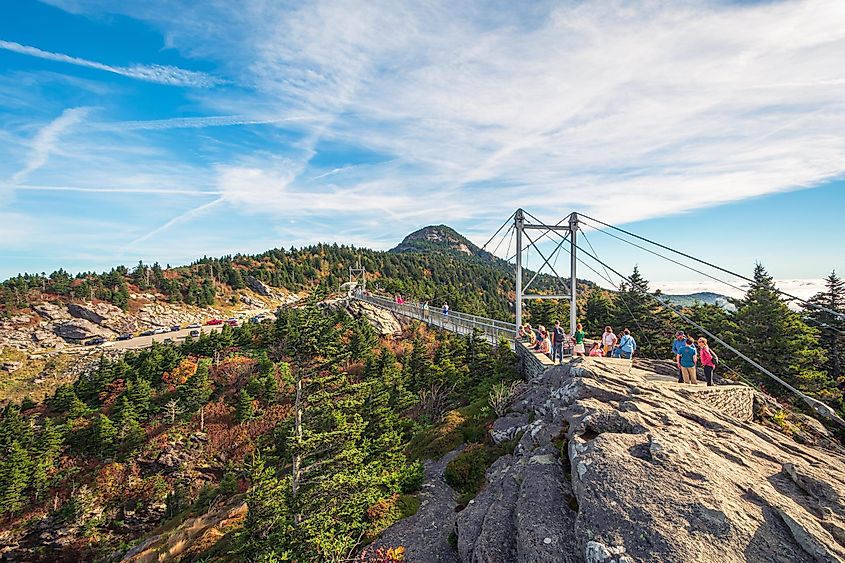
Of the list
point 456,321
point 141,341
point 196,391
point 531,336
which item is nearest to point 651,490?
point 531,336

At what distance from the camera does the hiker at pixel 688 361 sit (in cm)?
997

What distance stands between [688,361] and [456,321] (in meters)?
20.5

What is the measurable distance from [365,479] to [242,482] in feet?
53.6

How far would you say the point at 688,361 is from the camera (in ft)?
33.0

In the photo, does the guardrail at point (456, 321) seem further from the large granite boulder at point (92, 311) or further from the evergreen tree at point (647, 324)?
the large granite boulder at point (92, 311)

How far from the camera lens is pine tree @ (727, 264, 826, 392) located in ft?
65.5

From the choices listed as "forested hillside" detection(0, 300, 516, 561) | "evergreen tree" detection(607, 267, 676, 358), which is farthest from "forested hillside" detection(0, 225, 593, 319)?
"forested hillside" detection(0, 300, 516, 561)

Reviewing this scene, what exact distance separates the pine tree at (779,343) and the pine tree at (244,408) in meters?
30.6

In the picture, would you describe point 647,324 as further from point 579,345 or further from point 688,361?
point 688,361

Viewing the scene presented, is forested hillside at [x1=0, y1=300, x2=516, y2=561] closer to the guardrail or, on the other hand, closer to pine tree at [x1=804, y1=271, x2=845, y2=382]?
the guardrail

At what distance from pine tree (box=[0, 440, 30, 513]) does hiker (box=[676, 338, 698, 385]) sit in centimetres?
3485

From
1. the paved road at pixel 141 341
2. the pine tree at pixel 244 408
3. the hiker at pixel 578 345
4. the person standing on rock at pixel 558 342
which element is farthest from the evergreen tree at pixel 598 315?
the paved road at pixel 141 341

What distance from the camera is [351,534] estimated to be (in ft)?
33.9

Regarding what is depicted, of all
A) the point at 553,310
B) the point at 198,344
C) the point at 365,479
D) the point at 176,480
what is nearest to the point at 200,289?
the point at 198,344
